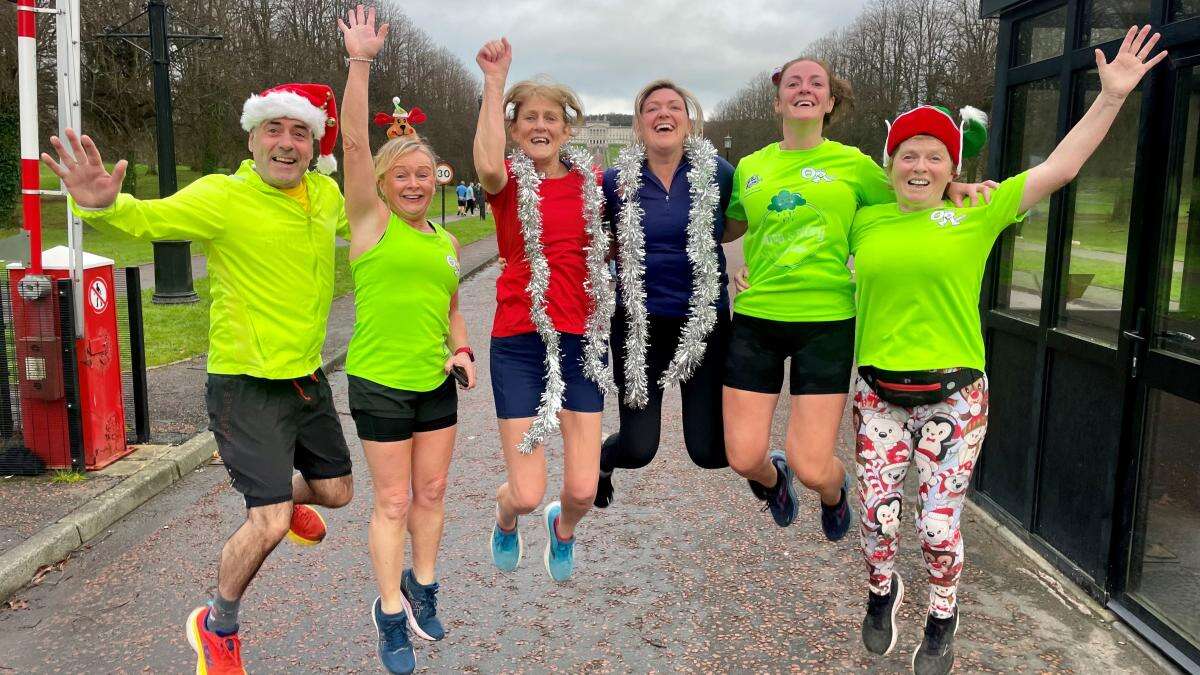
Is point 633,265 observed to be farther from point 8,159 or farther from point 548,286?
point 8,159

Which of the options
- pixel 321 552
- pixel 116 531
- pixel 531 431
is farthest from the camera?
pixel 116 531

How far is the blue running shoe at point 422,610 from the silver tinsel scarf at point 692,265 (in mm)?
1175

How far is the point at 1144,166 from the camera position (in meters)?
3.83

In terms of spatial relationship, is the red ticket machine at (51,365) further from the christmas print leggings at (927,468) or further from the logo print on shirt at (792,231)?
the christmas print leggings at (927,468)

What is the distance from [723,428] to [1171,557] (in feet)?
6.35

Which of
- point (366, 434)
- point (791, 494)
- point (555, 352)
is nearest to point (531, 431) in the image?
point (555, 352)

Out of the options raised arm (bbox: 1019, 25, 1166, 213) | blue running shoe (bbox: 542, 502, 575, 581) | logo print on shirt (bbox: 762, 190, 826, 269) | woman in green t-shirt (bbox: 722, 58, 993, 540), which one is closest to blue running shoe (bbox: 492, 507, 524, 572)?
blue running shoe (bbox: 542, 502, 575, 581)

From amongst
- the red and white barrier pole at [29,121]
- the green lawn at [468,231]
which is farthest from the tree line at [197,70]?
the red and white barrier pole at [29,121]

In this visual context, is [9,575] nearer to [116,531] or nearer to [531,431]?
[116,531]

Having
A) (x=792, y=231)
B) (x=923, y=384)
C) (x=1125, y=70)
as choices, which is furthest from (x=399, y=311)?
(x=1125, y=70)

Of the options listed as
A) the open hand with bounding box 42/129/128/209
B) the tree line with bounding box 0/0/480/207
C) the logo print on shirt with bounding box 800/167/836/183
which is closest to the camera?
the open hand with bounding box 42/129/128/209

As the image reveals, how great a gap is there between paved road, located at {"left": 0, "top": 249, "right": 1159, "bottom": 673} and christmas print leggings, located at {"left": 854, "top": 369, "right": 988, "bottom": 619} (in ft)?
1.38

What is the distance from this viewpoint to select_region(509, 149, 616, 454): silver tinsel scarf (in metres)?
3.58

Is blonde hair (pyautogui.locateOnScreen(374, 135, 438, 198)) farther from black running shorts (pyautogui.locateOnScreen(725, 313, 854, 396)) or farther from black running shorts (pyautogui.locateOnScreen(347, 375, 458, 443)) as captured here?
black running shorts (pyautogui.locateOnScreen(725, 313, 854, 396))
